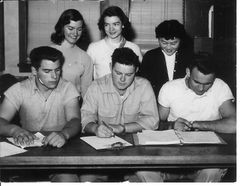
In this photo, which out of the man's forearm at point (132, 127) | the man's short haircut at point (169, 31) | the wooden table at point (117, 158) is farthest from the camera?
the man's short haircut at point (169, 31)

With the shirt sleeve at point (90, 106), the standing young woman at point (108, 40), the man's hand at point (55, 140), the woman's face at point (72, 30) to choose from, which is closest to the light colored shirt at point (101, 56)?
the standing young woman at point (108, 40)

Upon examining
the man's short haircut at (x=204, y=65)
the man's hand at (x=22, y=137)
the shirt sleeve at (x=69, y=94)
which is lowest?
the man's hand at (x=22, y=137)

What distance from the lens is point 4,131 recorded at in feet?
7.48

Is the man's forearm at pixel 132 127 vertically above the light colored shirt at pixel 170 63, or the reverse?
the light colored shirt at pixel 170 63

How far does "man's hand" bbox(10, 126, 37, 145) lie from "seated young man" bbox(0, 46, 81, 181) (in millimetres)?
191

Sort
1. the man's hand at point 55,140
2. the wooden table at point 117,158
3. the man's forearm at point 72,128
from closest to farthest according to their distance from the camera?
the wooden table at point 117,158 → the man's hand at point 55,140 → the man's forearm at point 72,128

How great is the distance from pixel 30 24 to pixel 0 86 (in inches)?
77.5

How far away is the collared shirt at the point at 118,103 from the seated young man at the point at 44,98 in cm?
13

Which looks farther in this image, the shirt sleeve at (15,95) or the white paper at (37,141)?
the shirt sleeve at (15,95)

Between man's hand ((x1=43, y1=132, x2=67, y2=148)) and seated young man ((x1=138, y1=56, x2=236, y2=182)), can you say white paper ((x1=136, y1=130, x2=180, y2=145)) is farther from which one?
man's hand ((x1=43, y1=132, x2=67, y2=148))

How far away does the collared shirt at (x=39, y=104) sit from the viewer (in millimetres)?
2559

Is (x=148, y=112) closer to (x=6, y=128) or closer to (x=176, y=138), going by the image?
(x=176, y=138)

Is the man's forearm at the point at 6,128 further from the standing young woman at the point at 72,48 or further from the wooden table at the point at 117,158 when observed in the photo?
the standing young woman at the point at 72,48
